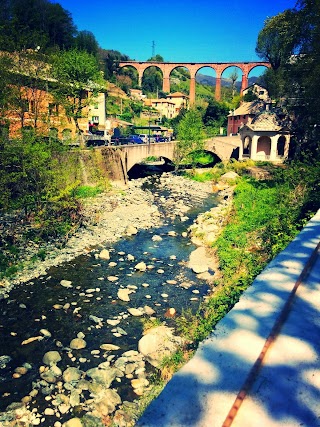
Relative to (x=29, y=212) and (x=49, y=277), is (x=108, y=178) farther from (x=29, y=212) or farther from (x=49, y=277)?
(x=49, y=277)

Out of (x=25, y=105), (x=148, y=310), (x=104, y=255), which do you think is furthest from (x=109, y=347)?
(x=25, y=105)

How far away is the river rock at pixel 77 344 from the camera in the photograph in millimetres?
8945

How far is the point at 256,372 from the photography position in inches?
112

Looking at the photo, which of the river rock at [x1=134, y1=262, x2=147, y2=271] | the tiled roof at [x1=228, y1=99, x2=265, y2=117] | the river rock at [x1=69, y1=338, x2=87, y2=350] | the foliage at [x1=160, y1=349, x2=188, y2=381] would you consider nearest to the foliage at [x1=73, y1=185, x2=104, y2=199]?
the river rock at [x1=134, y1=262, x2=147, y2=271]

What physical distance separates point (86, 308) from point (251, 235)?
8257 millimetres

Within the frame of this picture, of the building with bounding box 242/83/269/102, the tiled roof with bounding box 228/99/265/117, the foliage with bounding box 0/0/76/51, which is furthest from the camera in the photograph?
the building with bounding box 242/83/269/102

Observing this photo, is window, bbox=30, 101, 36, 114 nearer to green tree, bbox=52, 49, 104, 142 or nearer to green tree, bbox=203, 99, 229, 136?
green tree, bbox=52, 49, 104, 142

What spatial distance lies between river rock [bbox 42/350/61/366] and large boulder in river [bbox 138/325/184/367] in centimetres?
215

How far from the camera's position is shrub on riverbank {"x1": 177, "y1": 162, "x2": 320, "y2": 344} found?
8.95 meters

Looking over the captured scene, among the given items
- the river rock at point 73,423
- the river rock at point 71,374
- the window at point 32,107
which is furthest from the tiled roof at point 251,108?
the river rock at point 73,423

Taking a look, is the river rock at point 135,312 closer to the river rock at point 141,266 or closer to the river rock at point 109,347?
the river rock at point 109,347

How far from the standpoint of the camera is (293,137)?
37.4 meters

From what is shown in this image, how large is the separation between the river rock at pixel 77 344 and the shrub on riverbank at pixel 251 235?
110 inches

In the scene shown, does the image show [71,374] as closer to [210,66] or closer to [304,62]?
[304,62]
